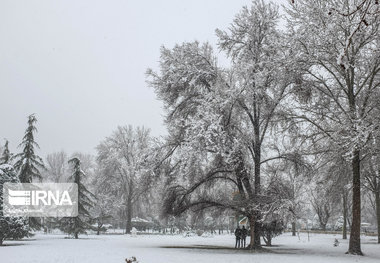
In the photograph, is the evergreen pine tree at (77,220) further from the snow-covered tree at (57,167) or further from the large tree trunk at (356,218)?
the snow-covered tree at (57,167)

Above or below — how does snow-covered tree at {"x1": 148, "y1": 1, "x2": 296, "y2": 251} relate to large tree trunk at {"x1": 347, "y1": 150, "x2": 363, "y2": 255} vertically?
above

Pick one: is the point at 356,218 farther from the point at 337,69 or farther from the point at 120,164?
the point at 120,164

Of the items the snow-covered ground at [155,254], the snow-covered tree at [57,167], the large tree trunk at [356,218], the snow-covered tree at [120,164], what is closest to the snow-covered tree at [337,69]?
the large tree trunk at [356,218]

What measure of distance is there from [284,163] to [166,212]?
778 cm

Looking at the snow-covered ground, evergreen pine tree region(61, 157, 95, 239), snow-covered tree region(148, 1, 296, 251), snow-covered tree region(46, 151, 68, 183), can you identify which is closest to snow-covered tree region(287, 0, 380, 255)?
snow-covered tree region(148, 1, 296, 251)

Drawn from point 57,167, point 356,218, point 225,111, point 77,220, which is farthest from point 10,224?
point 57,167

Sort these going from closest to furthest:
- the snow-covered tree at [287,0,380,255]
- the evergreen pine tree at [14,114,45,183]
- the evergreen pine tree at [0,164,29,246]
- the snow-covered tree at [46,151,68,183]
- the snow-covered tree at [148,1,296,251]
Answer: the snow-covered tree at [287,0,380,255]
the snow-covered tree at [148,1,296,251]
the evergreen pine tree at [0,164,29,246]
the evergreen pine tree at [14,114,45,183]
the snow-covered tree at [46,151,68,183]

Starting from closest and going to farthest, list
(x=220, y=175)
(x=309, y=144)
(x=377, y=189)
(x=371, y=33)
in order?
(x=371, y=33) < (x=309, y=144) < (x=220, y=175) < (x=377, y=189)

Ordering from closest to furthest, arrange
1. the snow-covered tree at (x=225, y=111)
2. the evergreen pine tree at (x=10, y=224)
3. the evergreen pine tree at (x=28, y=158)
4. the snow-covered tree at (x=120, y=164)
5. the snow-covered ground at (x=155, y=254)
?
the snow-covered ground at (x=155, y=254) < the snow-covered tree at (x=225, y=111) < the evergreen pine tree at (x=10, y=224) < the evergreen pine tree at (x=28, y=158) < the snow-covered tree at (x=120, y=164)

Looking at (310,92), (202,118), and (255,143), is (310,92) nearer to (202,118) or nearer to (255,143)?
(255,143)

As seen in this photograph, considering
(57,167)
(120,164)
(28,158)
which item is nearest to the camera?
(28,158)

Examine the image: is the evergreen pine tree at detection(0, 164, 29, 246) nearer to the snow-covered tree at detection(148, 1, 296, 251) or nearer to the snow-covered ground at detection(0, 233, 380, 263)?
the snow-covered ground at detection(0, 233, 380, 263)

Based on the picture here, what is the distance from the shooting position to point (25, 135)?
3556 cm

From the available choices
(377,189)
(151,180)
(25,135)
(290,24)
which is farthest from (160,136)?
(377,189)
